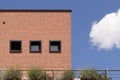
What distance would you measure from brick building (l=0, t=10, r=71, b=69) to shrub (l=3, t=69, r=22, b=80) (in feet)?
48.2

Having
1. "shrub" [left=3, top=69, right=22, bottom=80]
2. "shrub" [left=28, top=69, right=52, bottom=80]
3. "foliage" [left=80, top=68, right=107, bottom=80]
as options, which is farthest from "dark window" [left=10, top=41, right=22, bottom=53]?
"foliage" [left=80, top=68, right=107, bottom=80]

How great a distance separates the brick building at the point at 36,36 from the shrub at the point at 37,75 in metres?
14.7

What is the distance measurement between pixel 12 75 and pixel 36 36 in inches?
643

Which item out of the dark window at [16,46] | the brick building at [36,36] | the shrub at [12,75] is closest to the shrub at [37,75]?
the shrub at [12,75]

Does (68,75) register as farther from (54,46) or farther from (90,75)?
(54,46)

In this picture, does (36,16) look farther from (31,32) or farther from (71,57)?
(71,57)

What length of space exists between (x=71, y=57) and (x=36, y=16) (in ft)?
18.1

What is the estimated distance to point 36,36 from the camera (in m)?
61.7

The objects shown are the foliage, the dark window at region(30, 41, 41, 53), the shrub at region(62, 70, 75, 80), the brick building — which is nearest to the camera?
the foliage

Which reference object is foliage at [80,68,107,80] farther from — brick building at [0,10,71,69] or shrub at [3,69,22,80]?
brick building at [0,10,71,69]

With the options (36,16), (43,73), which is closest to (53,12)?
(36,16)

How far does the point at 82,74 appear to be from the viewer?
1809 inches

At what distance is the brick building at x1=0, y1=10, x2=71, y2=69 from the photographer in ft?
200

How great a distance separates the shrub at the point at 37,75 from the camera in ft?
151
